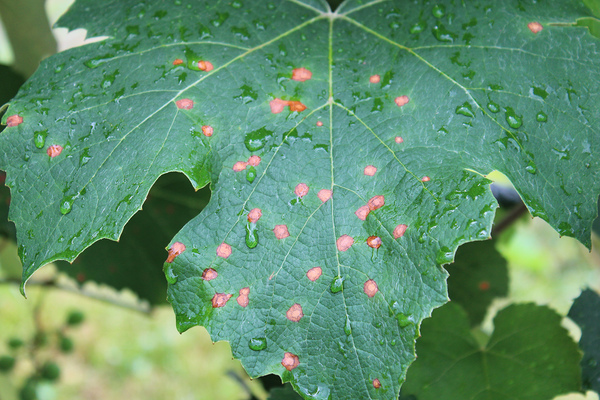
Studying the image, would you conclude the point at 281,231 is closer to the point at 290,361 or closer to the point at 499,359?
the point at 290,361

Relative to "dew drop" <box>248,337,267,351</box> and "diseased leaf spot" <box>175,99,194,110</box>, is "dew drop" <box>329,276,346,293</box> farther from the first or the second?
"diseased leaf spot" <box>175,99,194,110</box>

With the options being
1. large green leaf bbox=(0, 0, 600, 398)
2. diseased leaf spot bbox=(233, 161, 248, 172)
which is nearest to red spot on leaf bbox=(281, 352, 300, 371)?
large green leaf bbox=(0, 0, 600, 398)

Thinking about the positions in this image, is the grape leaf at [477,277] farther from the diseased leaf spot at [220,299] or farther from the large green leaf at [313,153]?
the diseased leaf spot at [220,299]

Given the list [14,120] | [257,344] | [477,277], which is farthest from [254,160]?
[477,277]

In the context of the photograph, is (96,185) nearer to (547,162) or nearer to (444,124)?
(444,124)

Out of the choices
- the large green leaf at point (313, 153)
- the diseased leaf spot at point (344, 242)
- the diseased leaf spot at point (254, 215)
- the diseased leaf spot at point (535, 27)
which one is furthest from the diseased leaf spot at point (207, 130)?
the diseased leaf spot at point (535, 27)

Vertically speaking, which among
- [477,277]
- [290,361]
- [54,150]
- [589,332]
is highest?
[54,150]
